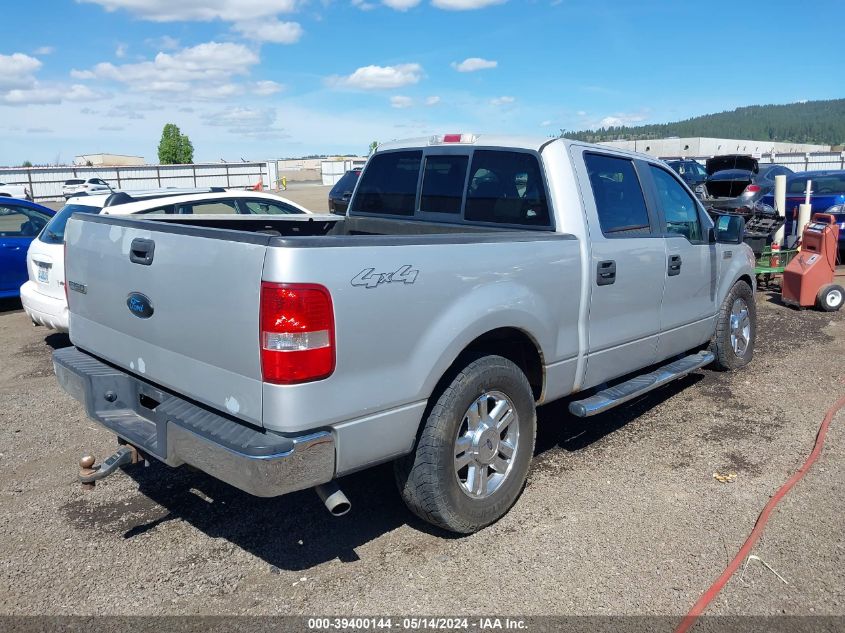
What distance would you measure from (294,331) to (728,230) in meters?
4.23

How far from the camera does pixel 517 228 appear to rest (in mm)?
4230

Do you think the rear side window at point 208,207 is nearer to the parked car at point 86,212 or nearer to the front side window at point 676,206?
the parked car at point 86,212

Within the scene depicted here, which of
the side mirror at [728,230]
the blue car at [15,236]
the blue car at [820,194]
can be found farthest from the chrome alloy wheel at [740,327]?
the blue car at [15,236]

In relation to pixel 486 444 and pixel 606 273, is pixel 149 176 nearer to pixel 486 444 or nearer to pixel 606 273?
pixel 606 273

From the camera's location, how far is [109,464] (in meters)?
3.45

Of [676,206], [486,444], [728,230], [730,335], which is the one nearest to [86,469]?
[486,444]

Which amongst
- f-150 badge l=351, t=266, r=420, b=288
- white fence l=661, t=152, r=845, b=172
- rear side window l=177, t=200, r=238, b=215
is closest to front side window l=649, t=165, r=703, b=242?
f-150 badge l=351, t=266, r=420, b=288

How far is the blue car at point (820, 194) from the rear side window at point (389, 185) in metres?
9.59

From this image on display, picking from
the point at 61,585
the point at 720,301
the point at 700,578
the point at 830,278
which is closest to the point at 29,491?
the point at 61,585

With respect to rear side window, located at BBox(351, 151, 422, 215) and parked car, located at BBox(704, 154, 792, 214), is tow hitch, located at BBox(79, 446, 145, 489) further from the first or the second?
parked car, located at BBox(704, 154, 792, 214)

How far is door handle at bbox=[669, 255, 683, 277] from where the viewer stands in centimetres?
488

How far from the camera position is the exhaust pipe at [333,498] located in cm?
295

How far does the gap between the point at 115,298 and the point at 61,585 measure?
1.36 meters

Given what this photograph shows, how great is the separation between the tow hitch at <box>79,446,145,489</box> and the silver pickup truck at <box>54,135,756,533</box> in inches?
1.3
